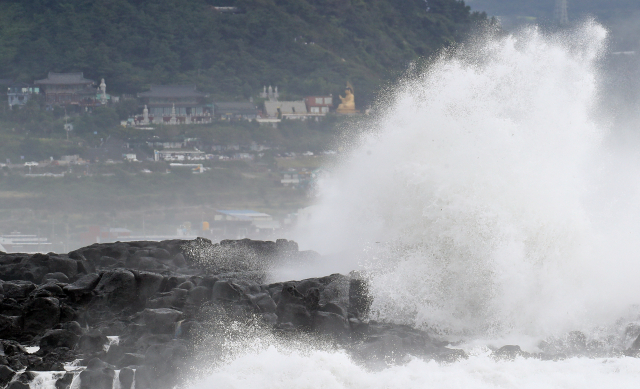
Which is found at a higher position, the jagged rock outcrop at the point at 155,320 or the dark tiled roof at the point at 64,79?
Result: the dark tiled roof at the point at 64,79

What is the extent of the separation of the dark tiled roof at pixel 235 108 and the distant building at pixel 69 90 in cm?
540

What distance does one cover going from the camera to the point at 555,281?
9727 millimetres

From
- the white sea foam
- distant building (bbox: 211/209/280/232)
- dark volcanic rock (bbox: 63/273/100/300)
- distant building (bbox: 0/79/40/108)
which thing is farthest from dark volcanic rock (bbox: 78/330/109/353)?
distant building (bbox: 0/79/40/108)

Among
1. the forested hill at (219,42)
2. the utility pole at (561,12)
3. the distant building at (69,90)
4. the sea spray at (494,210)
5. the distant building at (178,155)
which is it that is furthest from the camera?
the utility pole at (561,12)

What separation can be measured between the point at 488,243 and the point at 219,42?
1263 inches

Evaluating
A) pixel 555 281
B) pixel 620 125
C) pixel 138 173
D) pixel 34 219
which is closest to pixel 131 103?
pixel 138 173

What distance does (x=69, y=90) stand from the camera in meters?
35.9

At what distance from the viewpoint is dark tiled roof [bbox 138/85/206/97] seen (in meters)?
36.1

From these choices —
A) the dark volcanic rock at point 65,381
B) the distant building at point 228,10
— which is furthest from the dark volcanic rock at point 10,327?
the distant building at point 228,10

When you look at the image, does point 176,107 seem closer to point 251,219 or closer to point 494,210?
point 251,219

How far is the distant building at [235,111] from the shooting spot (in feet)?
118

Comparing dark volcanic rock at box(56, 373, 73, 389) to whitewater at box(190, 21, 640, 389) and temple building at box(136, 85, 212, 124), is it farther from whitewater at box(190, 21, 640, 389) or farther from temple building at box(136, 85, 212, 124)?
temple building at box(136, 85, 212, 124)

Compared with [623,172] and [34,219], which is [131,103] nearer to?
[34,219]

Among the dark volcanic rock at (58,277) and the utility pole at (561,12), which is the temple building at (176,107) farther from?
the dark volcanic rock at (58,277)
